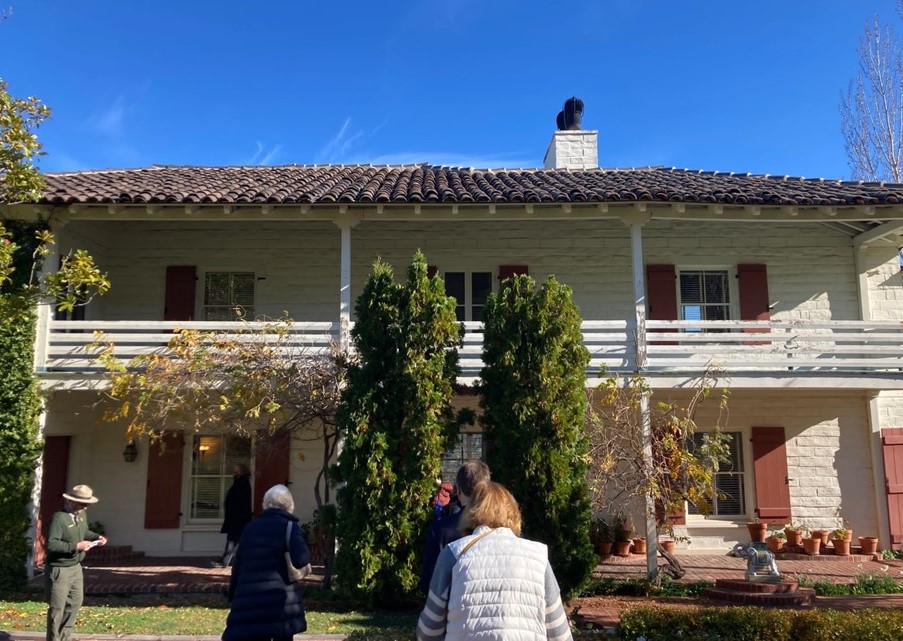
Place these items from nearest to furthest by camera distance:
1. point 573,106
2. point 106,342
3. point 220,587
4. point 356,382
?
point 356,382 < point 220,587 < point 106,342 < point 573,106

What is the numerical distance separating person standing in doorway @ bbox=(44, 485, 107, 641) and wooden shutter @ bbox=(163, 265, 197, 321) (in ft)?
19.1

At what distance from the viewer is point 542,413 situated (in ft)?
27.2

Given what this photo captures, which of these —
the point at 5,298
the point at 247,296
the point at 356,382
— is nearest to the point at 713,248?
the point at 356,382

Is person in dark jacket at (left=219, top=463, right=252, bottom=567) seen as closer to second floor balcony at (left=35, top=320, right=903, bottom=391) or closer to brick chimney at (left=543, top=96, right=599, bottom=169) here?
second floor balcony at (left=35, top=320, right=903, bottom=391)

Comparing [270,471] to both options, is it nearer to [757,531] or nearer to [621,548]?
[621,548]

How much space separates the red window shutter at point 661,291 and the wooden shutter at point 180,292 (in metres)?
7.87

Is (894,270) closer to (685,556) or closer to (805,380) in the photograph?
(805,380)

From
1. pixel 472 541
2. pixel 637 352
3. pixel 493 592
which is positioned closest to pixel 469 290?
pixel 637 352

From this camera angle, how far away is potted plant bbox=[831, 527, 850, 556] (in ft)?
36.2

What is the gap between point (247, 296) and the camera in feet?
41.0

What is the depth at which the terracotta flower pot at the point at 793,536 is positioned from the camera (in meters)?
11.4

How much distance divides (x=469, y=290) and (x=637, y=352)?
11.4ft

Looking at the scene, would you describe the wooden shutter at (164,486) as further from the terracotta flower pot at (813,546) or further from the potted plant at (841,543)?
the potted plant at (841,543)

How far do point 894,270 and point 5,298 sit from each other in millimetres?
13706
